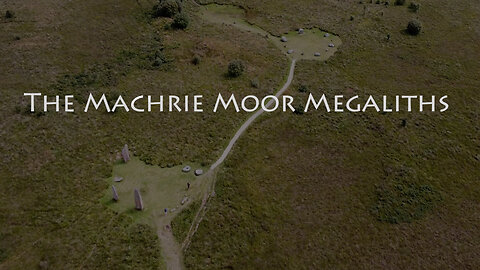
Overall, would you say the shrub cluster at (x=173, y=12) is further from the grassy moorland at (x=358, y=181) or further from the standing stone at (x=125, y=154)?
the standing stone at (x=125, y=154)

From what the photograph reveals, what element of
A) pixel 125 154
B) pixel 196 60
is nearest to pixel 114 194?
pixel 125 154

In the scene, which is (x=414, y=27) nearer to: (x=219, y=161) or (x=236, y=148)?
(x=236, y=148)

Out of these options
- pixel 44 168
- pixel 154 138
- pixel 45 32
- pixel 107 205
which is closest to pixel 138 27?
pixel 45 32

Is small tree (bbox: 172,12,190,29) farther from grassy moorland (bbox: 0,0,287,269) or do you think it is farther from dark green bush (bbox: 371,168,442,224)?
dark green bush (bbox: 371,168,442,224)

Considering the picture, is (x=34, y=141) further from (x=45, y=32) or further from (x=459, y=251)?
(x=459, y=251)

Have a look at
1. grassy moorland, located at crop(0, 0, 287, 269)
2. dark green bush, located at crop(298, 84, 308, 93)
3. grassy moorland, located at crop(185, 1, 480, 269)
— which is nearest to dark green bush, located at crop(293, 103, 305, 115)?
grassy moorland, located at crop(185, 1, 480, 269)
